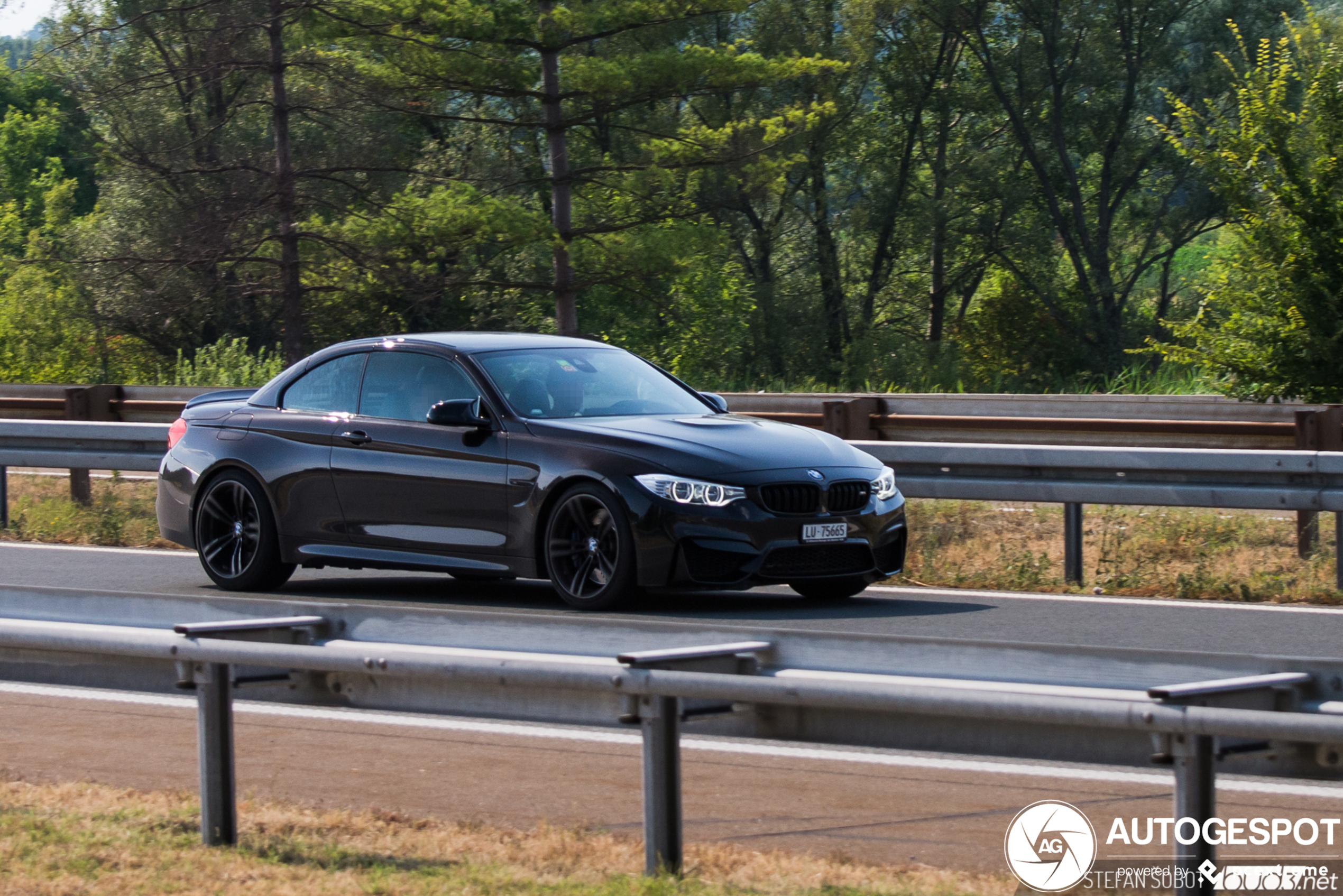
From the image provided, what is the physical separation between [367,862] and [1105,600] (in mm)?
6276

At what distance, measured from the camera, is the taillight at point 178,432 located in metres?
11.3

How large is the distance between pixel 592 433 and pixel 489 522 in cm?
80

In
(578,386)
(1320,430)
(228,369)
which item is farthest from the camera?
(228,369)

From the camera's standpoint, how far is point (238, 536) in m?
10.8

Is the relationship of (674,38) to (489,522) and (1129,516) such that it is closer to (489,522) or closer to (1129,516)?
(1129,516)

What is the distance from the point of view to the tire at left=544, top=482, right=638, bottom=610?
9156 millimetres

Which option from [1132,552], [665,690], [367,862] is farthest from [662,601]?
[665,690]

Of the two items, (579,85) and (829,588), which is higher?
(579,85)

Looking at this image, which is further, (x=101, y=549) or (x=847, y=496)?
(x=101, y=549)

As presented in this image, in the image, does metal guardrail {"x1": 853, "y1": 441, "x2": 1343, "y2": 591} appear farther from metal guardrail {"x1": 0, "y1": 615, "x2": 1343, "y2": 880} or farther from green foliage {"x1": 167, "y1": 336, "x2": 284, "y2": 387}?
green foliage {"x1": 167, "y1": 336, "x2": 284, "y2": 387}

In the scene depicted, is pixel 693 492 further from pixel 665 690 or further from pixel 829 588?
pixel 665 690

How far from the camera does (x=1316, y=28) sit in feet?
56.1

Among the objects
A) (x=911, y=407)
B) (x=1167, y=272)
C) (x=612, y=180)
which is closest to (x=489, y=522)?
(x=911, y=407)

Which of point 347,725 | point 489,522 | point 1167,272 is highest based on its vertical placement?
point 1167,272
